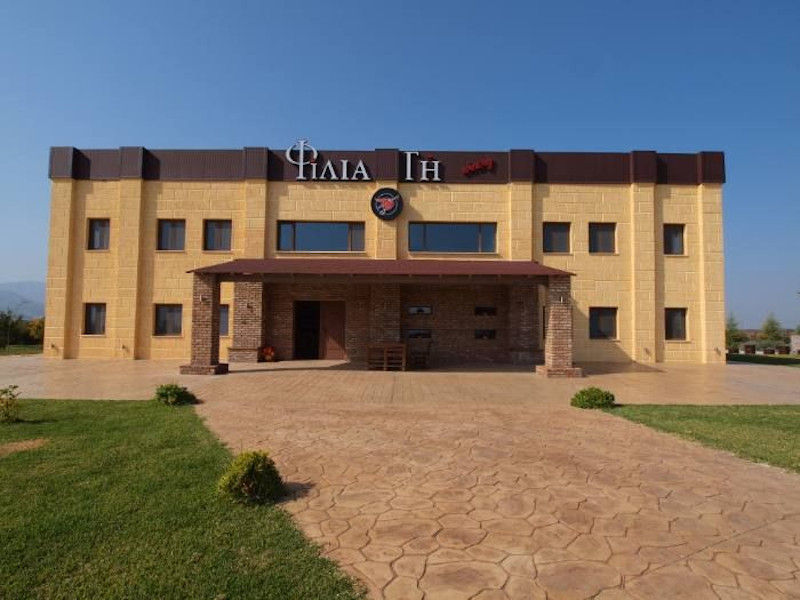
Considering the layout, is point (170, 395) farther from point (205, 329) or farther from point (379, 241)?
point (379, 241)

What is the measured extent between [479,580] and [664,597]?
1.19 m

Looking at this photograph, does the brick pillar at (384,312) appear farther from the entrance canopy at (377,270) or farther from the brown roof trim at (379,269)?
the entrance canopy at (377,270)

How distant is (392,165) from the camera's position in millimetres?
18641

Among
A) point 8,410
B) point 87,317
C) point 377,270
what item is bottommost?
point 8,410

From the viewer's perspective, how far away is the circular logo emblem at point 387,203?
18.5 metres

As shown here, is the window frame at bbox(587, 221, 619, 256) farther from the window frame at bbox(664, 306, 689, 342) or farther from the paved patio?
the paved patio

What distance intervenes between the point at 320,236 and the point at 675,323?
1616 centimetres

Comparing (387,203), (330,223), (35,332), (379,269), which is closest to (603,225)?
(387,203)

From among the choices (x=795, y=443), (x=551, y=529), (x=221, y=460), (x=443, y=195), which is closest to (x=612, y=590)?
(x=551, y=529)

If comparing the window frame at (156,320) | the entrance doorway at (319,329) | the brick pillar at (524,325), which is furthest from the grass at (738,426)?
the window frame at (156,320)

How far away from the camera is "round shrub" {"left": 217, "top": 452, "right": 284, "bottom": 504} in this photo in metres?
4.16

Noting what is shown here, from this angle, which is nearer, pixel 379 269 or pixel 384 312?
pixel 379 269

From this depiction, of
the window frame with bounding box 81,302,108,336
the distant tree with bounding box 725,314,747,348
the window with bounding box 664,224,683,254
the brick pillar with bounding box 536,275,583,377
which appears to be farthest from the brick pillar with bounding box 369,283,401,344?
the distant tree with bounding box 725,314,747,348

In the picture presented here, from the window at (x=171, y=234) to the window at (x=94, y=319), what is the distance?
375 centimetres
